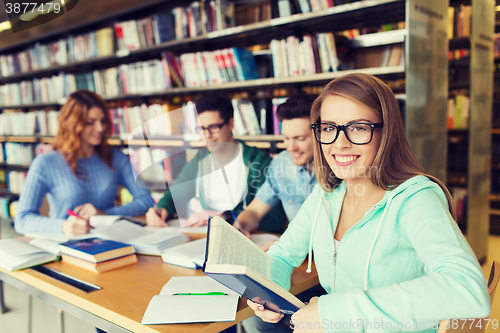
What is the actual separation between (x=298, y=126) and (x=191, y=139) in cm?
68

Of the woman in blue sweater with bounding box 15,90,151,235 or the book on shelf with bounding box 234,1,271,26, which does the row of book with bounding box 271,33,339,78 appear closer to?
the book on shelf with bounding box 234,1,271,26

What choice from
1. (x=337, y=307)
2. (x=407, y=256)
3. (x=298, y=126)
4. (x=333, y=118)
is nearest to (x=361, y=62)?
(x=298, y=126)

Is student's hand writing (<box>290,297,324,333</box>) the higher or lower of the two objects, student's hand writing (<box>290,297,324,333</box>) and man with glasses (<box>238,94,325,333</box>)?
the lower

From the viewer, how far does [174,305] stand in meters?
0.98

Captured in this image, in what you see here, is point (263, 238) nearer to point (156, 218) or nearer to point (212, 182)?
point (212, 182)

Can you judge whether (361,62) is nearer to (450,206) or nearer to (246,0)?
(246,0)

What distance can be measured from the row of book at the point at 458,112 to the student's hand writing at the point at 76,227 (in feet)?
11.6

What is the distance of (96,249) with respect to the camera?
4.33ft

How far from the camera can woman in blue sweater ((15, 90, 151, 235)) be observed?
2012mm

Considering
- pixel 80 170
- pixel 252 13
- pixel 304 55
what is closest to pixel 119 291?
pixel 80 170

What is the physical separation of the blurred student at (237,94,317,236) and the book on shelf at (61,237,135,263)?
54cm

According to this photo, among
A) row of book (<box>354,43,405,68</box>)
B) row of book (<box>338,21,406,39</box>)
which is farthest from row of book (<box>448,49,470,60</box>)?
row of book (<box>354,43,405,68</box>)

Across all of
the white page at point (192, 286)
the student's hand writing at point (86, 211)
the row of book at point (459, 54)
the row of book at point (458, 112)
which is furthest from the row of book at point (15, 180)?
the row of book at point (459, 54)

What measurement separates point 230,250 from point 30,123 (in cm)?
480
